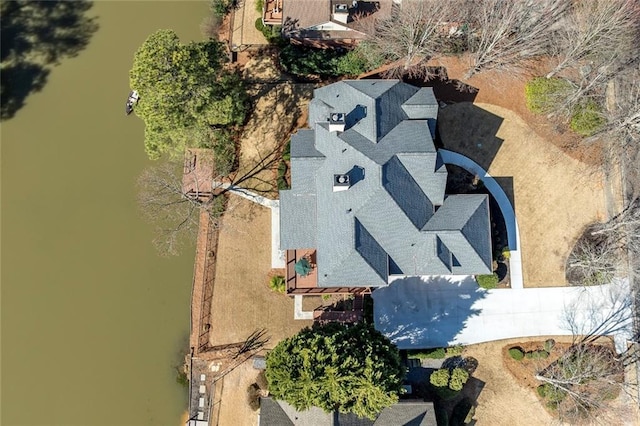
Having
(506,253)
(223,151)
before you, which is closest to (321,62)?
(223,151)

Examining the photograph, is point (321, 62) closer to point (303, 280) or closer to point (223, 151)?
point (223, 151)

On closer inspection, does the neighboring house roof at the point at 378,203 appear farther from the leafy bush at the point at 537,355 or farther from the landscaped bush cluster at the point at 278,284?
the leafy bush at the point at 537,355

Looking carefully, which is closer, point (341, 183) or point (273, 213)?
point (341, 183)

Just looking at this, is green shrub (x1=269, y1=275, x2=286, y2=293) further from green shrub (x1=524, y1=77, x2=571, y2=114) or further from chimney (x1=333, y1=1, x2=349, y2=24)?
green shrub (x1=524, y1=77, x2=571, y2=114)

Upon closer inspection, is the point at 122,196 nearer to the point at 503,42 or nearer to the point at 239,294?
the point at 239,294

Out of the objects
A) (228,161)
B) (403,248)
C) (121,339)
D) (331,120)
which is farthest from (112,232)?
(403,248)

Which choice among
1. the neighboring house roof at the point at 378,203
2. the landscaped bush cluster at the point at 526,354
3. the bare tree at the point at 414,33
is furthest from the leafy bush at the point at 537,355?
the bare tree at the point at 414,33
